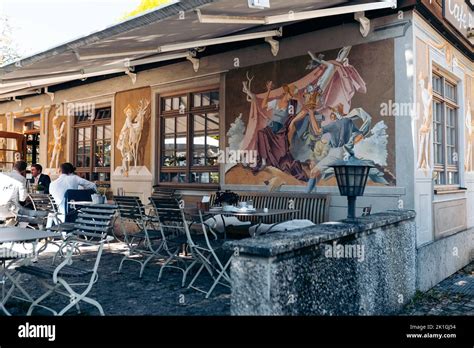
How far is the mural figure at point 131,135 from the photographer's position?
28.3 ft

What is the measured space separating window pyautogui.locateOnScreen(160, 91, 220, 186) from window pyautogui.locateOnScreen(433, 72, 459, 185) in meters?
3.45

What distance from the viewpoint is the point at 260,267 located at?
247 centimetres

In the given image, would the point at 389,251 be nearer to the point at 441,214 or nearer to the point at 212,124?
the point at 441,214

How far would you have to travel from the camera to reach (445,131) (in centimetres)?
666

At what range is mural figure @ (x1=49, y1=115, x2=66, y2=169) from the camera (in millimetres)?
10469

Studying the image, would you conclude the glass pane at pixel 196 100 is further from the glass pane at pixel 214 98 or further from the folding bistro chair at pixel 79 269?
the folding bistro chair at pixel 79 269

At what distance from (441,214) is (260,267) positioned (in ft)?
15.3

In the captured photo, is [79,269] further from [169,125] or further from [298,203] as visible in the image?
[169,125]

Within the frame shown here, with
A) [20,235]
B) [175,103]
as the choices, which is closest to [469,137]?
[175,103]

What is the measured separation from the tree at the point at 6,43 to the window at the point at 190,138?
683 inches

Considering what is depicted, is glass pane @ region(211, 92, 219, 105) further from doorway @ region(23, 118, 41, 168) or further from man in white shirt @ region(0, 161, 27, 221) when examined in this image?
doorway @ region(23, 118, 41, 168)

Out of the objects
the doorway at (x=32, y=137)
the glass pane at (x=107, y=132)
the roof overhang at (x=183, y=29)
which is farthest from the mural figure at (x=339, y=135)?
the doorway at (x=32, y=137)

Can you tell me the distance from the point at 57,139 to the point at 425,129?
8.38 metres
